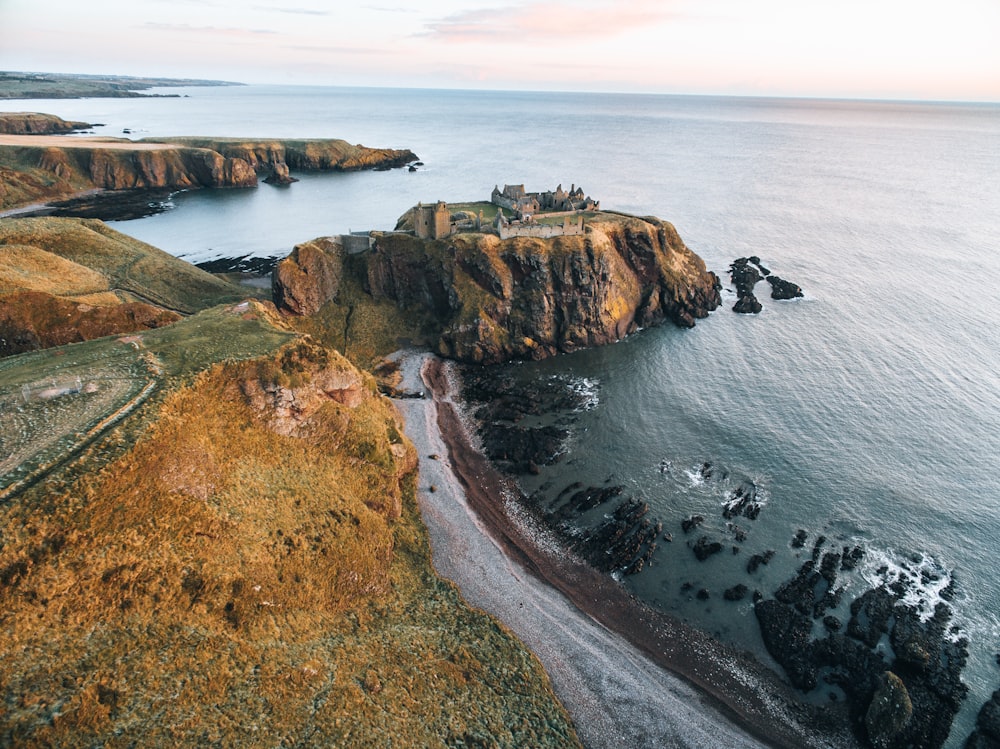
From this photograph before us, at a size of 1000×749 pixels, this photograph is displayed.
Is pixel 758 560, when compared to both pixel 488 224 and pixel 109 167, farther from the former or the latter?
pixel 109 167

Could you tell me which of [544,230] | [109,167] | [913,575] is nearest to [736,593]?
[913,575]

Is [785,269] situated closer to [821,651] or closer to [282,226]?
[821,651]

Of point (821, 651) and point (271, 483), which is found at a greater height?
point (271, 483)

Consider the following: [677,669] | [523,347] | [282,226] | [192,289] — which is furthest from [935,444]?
[282,226]

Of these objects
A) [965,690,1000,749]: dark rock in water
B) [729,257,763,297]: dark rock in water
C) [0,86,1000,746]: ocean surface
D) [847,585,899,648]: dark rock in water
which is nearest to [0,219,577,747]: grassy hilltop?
[0,86,1000,746]: ocean surface

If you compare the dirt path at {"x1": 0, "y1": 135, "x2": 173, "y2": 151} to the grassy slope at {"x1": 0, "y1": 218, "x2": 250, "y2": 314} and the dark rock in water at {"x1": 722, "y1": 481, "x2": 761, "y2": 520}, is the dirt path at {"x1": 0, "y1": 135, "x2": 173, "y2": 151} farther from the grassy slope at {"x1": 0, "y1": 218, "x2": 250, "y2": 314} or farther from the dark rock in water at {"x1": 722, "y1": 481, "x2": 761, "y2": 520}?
the dark rock in water at {"x1": 722, "y1": 481, "x2": 761, "y2": 520}

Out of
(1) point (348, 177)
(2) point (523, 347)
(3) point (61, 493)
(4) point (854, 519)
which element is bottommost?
(4) point (854, 519)
